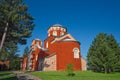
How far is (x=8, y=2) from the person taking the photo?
2353 centimetres

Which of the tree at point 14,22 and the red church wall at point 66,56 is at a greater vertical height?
the tree at point 14,22

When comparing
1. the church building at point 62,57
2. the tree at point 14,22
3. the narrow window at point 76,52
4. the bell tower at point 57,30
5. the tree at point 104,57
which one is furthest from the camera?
the bell tower at point 57,30

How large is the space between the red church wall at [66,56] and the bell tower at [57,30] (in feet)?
26.4

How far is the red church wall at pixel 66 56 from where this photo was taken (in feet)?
129

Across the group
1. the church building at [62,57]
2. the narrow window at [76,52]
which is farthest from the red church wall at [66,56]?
the narrow window at [76,52]

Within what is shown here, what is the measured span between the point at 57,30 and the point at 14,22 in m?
26.4

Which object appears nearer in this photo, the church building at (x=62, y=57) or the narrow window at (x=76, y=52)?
the church building at (x=62, y=57)

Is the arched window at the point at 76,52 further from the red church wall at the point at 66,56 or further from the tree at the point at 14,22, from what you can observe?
the tree at the point at 14,22

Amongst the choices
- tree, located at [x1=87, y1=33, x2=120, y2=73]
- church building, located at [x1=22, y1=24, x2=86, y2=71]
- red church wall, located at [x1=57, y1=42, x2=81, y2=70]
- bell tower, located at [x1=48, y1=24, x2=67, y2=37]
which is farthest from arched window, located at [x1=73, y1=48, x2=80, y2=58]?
bell tower, located at [x1=48, y1=24, x2=67, y2=37]

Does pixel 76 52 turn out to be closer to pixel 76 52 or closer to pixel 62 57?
pixel 76 52

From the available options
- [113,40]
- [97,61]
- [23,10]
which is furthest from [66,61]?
[23,10]

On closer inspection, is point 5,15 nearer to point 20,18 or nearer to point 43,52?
point 20,18

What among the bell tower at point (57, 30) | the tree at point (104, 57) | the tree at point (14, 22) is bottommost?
the tree at point (104, 57)

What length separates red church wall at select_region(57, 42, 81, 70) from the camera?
129ft
